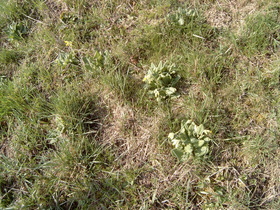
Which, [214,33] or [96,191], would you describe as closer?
[96,191]

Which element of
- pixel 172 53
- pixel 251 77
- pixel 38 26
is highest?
pixel 38 26

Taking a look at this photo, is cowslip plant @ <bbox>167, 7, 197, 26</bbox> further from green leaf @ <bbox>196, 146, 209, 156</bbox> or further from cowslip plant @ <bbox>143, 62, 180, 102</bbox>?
green leaf @ <bbox>196, 146, 209, 156</bbox>

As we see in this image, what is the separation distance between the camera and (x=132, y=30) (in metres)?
2.53

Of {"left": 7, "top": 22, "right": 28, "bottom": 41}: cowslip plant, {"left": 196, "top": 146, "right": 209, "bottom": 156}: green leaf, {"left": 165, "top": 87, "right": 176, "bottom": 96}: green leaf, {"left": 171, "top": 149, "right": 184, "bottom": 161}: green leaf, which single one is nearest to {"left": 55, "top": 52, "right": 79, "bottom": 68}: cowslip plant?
{"left": 7, "top": 22, "right": 28, "bottom": 41}: cowslip plant

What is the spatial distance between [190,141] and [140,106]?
0.54 meters

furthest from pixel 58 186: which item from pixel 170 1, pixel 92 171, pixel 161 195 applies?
pixel 170 1

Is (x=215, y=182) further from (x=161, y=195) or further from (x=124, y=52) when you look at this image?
(x=124, y=52)

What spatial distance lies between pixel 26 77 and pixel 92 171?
1195mm

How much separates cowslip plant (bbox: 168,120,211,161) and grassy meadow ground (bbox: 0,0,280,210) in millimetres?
23

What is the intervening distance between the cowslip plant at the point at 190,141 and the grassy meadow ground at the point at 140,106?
0.9 inches

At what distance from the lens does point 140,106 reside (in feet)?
6.93

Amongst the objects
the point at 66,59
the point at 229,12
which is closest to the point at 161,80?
the point at 66,59

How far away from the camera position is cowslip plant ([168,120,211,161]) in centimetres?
180

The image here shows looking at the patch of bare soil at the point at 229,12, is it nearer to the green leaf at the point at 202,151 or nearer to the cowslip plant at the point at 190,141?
the cowslip plant at the point at 190,141
